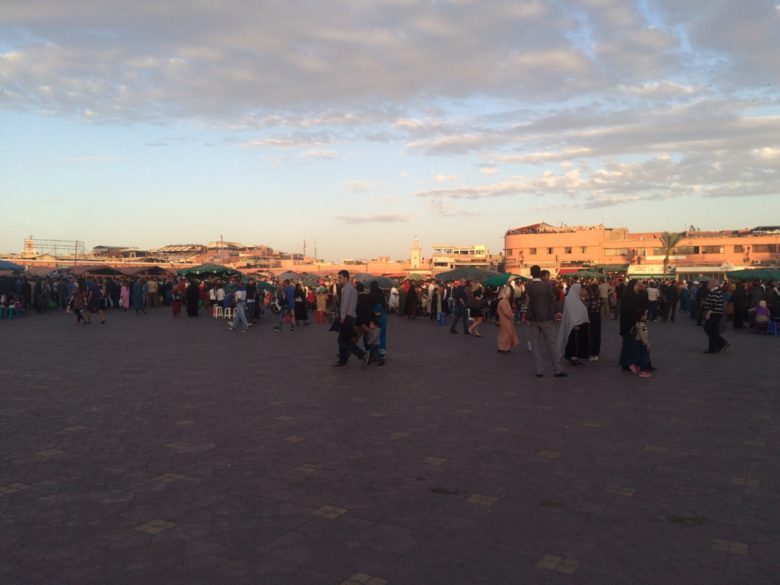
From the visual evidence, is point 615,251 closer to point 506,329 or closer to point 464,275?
point 464,275

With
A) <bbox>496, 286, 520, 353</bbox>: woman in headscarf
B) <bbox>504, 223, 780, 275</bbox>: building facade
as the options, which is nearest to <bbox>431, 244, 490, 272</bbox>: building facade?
<bbox>504, 223, 780, 275</bbox>: building facade

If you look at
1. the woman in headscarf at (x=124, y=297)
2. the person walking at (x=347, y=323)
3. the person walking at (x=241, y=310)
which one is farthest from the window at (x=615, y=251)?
the person walking at (x=347, y=323)

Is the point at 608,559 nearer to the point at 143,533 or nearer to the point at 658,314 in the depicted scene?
the point at 143,533

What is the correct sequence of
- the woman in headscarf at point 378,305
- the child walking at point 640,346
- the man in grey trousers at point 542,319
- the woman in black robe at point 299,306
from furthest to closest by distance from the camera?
the woman in black robe at point 299,306
the woman in headscarf at point 378,305
the child walking at point 640,346
the man in grey trousers at point 542,319

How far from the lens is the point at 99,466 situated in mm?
5465

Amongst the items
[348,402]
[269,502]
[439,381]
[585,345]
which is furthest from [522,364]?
[269,502]

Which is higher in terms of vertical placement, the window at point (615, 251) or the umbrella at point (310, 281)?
the window at point (615, 251)

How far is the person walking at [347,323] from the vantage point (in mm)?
11641

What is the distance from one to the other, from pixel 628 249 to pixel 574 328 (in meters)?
71.4

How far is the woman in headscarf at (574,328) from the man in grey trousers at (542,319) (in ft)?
3.28

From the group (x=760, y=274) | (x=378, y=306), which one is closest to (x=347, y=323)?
(x=378, y=306)

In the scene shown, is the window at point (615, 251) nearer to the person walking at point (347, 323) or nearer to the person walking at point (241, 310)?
the person walking at point (241, 310)

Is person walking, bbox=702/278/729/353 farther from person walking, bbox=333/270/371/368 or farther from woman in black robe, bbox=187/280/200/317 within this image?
woman in black robe, bbox=187/280/200/317

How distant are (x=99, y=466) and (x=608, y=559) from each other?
13.2ft
